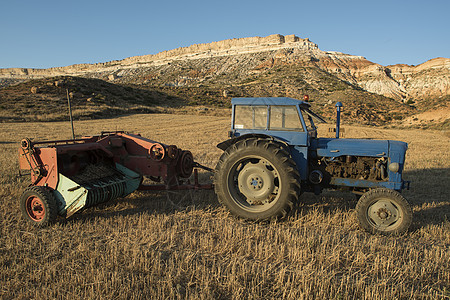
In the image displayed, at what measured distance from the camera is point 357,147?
475 centimetres

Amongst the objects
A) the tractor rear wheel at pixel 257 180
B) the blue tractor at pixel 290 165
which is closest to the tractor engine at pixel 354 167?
the blue tractor at pixel 290 165

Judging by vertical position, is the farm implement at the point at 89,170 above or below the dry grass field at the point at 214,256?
above

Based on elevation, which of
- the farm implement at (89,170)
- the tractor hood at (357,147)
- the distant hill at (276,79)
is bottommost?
the farm implement at (89,170)

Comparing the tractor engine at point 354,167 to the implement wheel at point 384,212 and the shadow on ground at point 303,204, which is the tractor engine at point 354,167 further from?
the shadow on ground at point 303,204

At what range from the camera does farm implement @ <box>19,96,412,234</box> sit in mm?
4332

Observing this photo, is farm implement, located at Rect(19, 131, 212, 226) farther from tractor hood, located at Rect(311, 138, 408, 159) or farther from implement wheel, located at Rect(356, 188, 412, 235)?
implement wheel, located at Rect(356, 188, 412, 235)

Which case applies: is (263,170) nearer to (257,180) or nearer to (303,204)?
(257,180)

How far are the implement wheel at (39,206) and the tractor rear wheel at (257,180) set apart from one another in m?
2.59

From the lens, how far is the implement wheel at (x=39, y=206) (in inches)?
168

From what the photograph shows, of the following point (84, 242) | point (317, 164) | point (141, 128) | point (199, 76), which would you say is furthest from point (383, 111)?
point (199, 76)

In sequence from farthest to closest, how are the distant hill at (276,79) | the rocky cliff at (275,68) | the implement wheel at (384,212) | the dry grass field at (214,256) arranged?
1. the rocky cliff at (275,68)
2. the distant hill at (276,79)
3. the implement wheel at (384,212)
4. the dry grass field at (214,256)

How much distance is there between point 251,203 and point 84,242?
Result: 2605 millimetres

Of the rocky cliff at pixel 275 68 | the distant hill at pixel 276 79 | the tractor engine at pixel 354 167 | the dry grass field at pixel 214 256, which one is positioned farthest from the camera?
the rocky cliff at pixel 275 68

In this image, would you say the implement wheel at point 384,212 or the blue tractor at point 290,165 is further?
the blue tractor at point 290,165
